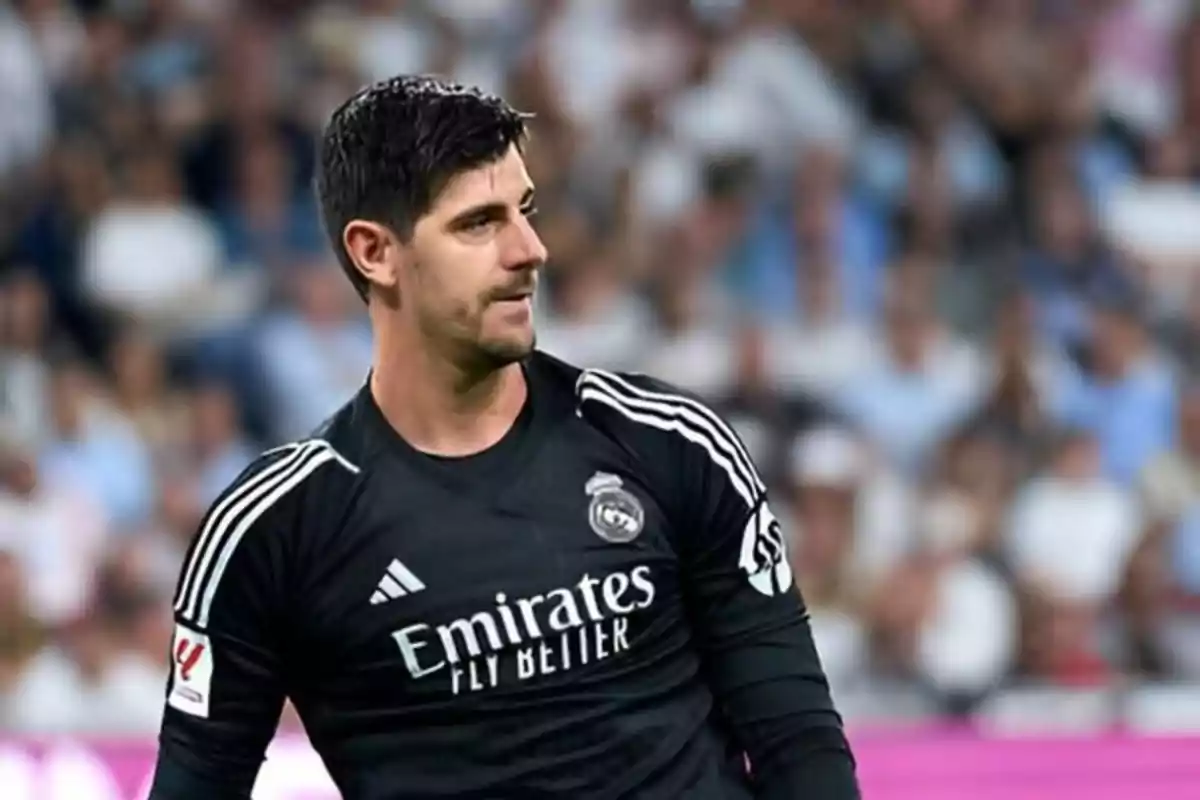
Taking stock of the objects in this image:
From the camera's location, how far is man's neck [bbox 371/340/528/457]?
2852 millimetres

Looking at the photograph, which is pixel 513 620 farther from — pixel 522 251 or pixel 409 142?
pixel 409 142

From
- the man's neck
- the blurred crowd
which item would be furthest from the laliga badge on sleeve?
the blurred crowd

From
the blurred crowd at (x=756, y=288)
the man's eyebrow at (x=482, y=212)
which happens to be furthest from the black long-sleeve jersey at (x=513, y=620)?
the blurred crowd at (x=756, y=288)

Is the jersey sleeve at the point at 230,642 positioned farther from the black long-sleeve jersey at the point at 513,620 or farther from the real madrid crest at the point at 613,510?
the real madrid crest at the point at 613,510

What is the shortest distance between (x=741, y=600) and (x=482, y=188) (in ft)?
1.84

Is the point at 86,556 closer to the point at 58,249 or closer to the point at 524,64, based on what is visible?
the point at 58,249

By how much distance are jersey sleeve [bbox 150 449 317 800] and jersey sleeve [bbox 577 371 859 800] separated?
0.41 meters

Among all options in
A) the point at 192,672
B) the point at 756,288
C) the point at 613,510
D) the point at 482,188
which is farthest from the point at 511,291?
the point at 756,288

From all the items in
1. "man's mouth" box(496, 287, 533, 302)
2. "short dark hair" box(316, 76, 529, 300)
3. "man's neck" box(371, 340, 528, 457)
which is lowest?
"man's neck" box(371, 340, 528, 457)

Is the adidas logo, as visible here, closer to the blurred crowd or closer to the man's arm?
the man's arm

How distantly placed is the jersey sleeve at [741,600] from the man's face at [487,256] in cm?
18

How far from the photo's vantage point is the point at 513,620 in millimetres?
2785

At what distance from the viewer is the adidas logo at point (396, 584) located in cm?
278

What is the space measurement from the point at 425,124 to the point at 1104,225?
5.89 metres
